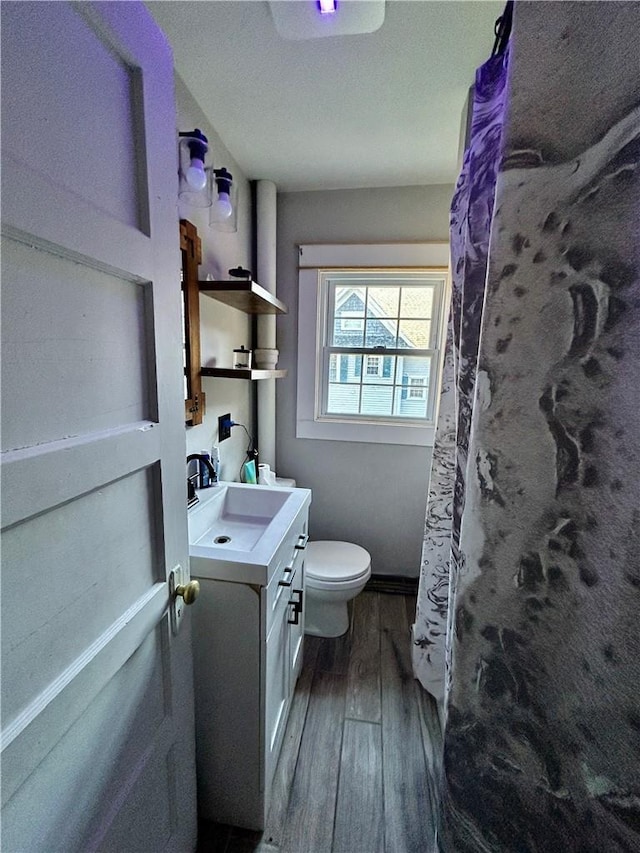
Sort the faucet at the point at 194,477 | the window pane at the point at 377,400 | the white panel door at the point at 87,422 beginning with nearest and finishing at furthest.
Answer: the white panel door at the point at 87,422 → the faucet at the point at 194,477 → the window pane at the point at 377,400

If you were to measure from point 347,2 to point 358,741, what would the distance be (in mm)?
2501

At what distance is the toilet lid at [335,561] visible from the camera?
169 centimetres

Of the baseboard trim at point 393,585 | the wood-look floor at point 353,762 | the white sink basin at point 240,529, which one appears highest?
the white sink basin at point 240,529

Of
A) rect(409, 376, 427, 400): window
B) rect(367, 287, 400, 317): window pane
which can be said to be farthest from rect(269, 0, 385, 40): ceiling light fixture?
rect(409, 376, 427, 400): window

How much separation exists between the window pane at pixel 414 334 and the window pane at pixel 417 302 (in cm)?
4

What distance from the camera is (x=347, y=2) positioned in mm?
957

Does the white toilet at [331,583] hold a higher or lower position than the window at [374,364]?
lower

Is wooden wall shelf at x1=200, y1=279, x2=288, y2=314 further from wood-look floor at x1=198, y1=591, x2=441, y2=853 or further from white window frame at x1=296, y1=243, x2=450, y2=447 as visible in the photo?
wood-look floor at x1=198, y1=591, x2=441, y2=853

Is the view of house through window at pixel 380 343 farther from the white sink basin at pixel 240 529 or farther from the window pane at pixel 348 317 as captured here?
the white sink basin at pixel 240 529

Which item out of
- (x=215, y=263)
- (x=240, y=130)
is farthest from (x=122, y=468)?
(x=240, y=130)

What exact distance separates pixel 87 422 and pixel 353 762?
155 cm

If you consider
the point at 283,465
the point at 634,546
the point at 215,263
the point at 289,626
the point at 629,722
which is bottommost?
the point at 289,626

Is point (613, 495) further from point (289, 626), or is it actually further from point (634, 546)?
point (289, 626)

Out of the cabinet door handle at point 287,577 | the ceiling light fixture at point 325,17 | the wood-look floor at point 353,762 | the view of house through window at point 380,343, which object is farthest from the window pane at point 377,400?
the ceiling light fixture at point 325,17
